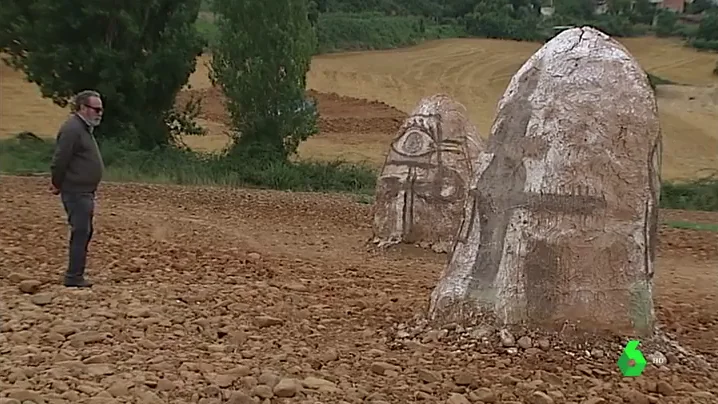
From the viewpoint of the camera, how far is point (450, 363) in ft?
17.9

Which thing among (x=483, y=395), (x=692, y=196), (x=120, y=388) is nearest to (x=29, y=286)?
(x=120, y=388)

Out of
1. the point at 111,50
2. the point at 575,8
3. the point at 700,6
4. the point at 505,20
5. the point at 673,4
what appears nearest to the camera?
the point at 111,50

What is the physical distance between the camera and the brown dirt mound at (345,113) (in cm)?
3102

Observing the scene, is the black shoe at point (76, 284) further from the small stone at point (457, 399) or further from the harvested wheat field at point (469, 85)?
the harvested wheat field at point (469, 85)

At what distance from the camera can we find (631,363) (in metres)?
5.41

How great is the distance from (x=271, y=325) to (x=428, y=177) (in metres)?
4.83

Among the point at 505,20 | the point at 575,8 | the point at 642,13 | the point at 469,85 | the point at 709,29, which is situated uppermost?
the point at 642,13

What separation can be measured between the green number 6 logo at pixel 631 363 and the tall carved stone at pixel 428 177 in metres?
5.24

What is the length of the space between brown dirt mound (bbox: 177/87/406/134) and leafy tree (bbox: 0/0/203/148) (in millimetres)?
10507

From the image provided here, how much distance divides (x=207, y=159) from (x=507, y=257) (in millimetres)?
13789

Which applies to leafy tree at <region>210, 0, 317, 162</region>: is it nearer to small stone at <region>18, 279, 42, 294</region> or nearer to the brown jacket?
the brown jacket

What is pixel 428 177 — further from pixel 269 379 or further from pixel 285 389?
pixel 285 389

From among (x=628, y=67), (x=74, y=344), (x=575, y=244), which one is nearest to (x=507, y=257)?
(x=575, y=244)

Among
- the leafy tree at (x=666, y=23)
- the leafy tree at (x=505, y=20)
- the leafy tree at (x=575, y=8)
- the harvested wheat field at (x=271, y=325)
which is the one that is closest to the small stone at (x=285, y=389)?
the harvested wheat field at (x=271, y=325)
